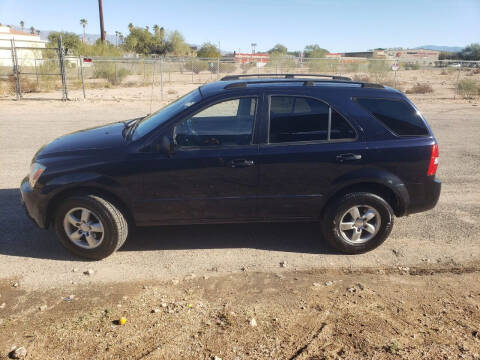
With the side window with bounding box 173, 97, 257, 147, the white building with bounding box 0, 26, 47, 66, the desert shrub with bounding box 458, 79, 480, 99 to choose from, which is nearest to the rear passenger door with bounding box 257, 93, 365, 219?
the side window with bounding box 173, 97, 257, 147

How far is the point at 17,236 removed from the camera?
4.90m

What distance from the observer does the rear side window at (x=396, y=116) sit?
438cm

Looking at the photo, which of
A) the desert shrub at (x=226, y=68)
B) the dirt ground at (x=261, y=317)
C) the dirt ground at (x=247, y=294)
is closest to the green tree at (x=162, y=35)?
the desert shrub at (x=226, y=68)

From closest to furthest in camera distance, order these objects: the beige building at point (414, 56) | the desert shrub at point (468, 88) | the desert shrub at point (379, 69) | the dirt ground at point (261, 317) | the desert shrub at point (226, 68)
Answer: the dirt ground at point (261, 317), the desert shrub at point (468, 88), the desert shrub at point (379, 69), the desert shrub at point (226, 68), the beige building at point (414, 56)

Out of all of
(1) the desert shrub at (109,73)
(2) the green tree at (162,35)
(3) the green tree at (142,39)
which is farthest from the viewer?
(2) the green tree at (162,35)

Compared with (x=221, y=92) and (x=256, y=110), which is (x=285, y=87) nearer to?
(x=256, y=110)

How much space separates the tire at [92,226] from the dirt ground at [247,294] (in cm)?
17

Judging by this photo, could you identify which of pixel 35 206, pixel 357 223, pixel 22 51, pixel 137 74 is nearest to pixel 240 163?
pixel 357 223

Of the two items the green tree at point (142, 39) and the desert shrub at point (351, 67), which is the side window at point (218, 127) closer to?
the desert shrub at point (351, 67)

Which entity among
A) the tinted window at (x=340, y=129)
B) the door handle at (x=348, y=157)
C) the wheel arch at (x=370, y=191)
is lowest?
the wheel arch at (x=370, y=191)

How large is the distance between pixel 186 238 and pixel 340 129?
2.22 meters

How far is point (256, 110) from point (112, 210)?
1.85m

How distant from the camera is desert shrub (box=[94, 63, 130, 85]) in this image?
28716 mm

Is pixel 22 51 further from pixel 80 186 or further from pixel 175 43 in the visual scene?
pixel 80 186
